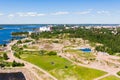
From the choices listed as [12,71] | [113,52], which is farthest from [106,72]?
[113,52]

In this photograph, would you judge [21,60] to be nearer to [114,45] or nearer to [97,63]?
[97,63]

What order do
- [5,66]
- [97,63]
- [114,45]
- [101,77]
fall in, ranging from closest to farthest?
1. [101,77]
2. [5,66]
3. [97,63]
4. [114,45]

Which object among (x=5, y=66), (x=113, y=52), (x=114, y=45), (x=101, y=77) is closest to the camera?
(x=101, y=77)

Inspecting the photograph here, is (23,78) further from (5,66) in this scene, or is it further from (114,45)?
(114,45)

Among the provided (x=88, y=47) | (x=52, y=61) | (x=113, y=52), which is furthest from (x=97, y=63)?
(x=88, y=47)

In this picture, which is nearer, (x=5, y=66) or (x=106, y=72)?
(x=106, y=72)

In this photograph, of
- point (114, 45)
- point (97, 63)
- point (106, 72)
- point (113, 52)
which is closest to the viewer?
point (106, 72)
